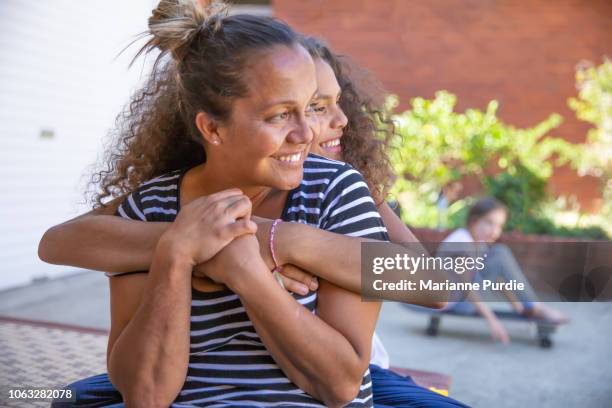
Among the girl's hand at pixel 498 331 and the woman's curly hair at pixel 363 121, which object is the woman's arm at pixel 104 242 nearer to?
the woman's curly hair at pixel 363 121

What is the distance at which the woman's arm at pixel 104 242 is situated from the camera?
5.70 ft

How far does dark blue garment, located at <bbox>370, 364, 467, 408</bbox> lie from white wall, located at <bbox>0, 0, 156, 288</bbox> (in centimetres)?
456

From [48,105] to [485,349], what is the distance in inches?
195

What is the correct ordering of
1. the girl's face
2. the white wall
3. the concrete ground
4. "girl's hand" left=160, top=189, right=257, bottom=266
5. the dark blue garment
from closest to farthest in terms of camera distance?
"girl's hand" left=160, top=189, right=257, bottom=266 < the dark blue garment < the girl's face < the concrete ground < the white wall

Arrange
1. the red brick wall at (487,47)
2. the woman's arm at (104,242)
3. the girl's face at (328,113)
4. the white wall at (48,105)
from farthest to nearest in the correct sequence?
the red brick wall at (487,47) < the white wall at (48,105) < the girl's face at (328,113) < the woman's arm at (104,242)

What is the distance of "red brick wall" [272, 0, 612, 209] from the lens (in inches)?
462

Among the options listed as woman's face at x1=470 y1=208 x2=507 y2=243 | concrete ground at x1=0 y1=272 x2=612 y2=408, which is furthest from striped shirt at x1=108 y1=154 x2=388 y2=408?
woman's face at x1=470 y1=208 x2=507 y2=243

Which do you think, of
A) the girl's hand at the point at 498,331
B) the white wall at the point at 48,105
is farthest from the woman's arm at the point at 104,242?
the girl's hand at the point at 498,331

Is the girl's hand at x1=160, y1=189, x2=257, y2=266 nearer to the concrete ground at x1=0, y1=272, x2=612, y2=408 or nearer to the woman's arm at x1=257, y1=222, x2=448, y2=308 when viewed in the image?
the woman's arm at x1=257, y1=222, x2=448, y2=308

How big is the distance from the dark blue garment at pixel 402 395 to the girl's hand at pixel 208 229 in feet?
2.32

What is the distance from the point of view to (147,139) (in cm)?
210

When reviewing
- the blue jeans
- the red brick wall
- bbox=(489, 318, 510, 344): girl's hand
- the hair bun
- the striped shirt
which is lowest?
bbox=(489, 318, 510, 344): girl's hand

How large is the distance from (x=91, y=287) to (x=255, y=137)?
6275 mm

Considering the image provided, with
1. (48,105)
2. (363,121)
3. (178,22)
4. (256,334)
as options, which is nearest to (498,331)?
(363,121)
